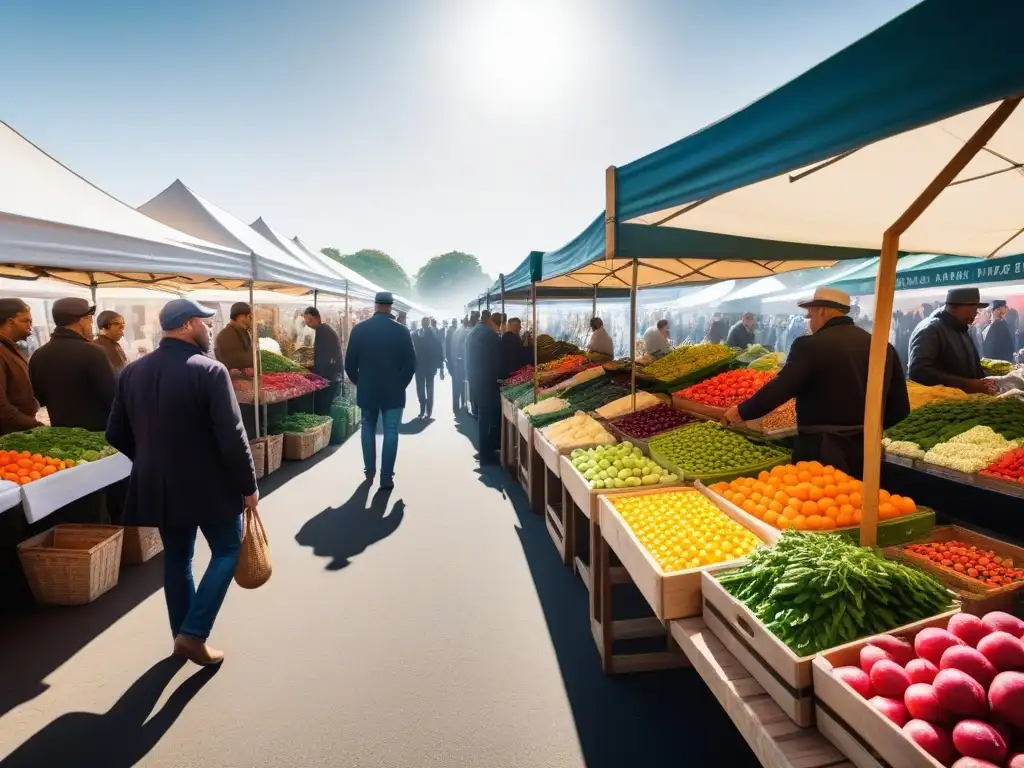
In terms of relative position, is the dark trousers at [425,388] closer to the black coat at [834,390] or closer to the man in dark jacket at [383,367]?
the man in dark jacket at [383,367]

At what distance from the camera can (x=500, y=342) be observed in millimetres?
8320

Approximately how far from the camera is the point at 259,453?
6926 mm

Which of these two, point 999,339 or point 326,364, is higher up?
point 999,339

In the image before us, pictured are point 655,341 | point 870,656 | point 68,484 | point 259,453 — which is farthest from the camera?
point 655,341

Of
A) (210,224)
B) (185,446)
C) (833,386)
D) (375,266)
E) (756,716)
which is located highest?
(375,266)

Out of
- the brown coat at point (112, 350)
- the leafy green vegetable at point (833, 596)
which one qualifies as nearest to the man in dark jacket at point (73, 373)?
the brown coat at point (112, 350)

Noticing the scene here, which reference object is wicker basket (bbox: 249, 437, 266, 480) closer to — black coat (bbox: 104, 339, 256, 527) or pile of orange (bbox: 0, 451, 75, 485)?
pile of orange (bbox: 0, 451, 75, 485)

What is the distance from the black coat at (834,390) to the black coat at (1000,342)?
9.86m

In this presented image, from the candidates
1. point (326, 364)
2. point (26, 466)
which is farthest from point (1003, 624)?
point (326, 364)

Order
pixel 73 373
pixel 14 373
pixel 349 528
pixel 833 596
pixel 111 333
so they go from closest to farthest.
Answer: pixel 833 596 < pixel 14 373 < pixel 73 373 < pixel 349 528 < pixel 111 333

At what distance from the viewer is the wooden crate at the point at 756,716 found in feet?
4.98

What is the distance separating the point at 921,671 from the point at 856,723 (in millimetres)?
222

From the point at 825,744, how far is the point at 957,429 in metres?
3.25

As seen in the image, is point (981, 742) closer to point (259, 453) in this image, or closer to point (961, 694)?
point (961, 694)
